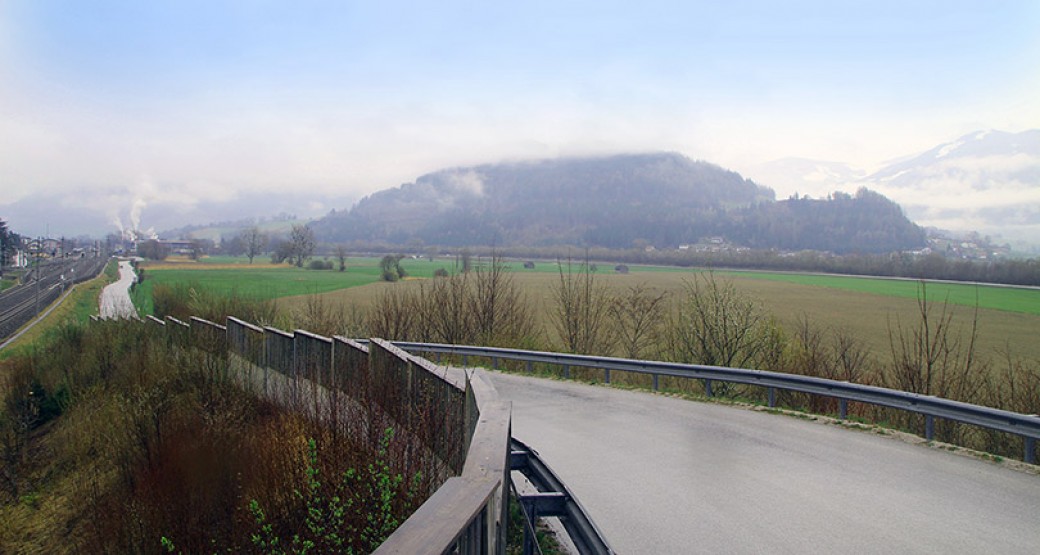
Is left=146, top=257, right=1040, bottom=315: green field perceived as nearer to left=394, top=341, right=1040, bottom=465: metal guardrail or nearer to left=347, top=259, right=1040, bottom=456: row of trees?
left=347, top=259, right=1040, bottom=456: row of trees

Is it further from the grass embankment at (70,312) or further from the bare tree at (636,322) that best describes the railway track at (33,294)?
the bare tree at (636,322)

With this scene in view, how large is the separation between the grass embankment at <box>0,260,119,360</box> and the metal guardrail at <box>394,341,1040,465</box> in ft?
103

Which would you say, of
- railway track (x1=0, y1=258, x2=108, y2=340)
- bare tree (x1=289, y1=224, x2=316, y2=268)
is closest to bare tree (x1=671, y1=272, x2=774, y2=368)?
railway track (x1=0, y1=258, x2=108, y2=340)

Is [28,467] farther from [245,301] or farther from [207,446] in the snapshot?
[245,301]

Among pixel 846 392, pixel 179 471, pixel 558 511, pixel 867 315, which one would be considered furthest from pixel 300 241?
pixel 558 511

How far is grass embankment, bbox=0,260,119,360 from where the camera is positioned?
145 feet

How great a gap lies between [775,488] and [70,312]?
5687 centimetres

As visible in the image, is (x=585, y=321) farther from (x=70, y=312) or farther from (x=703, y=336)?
(x=70, y=312)

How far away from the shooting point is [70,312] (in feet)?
176

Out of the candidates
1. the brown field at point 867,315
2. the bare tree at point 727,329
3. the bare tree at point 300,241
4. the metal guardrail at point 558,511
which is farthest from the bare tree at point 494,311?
the bare tree at point 300,241

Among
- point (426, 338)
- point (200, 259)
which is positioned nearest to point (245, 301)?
point (426, 338)

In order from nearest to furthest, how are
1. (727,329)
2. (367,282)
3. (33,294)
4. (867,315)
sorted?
(727,329), (867,315), (33,294), (367,282)

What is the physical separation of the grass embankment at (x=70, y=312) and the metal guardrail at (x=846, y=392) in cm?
3126

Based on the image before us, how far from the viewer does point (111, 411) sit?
53.9 feet
